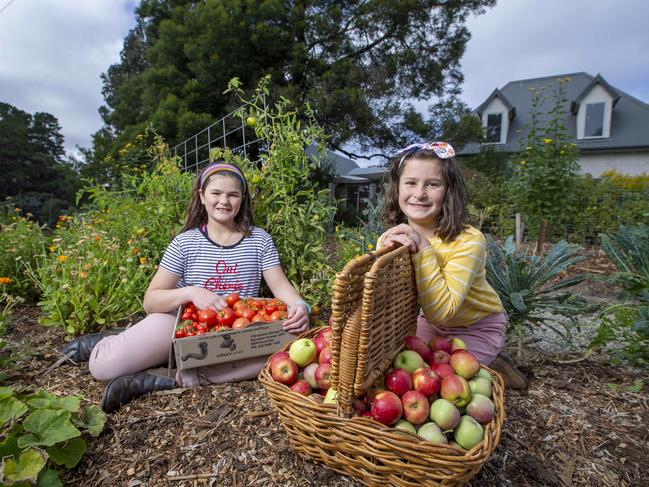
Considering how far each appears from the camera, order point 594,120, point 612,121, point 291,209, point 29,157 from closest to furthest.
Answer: point 291,209
point 612,121
point 594,120
point 29,157

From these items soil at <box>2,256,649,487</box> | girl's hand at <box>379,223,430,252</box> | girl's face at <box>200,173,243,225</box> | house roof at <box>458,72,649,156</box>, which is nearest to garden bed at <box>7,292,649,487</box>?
soil at <box>2,256,649,487</box>

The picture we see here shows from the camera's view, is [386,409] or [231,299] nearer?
[386,409]

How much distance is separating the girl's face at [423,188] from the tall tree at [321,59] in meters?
7.81

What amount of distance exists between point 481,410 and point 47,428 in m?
1.50

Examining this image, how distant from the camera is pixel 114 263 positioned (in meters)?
2.74

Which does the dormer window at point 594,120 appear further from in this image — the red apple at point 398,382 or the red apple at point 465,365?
the red apple at point 398,382

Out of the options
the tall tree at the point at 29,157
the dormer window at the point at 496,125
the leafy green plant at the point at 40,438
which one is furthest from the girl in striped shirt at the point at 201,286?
the dormer window at the point at 496,125

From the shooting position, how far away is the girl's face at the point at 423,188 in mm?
1660

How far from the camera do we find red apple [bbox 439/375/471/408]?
123 cm

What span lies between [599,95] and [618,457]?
1877 cm

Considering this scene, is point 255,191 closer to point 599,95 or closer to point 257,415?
point 257,415

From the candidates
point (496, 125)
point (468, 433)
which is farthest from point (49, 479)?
point (496, 125)

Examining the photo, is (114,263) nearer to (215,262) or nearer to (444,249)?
(215,262)

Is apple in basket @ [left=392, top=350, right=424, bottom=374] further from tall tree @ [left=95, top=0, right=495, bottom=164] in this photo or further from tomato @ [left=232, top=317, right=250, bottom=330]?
tall tree @ [left=95, top=0, right=495, bottom=164]
